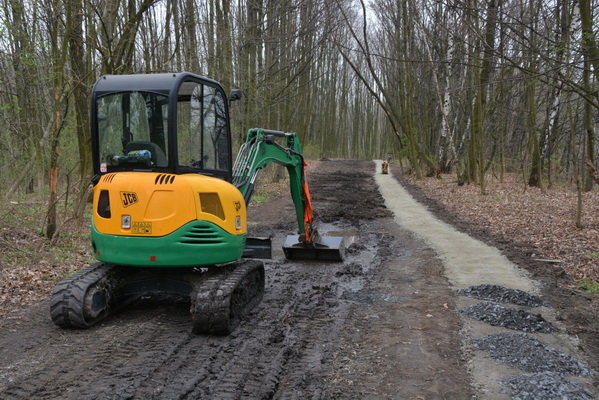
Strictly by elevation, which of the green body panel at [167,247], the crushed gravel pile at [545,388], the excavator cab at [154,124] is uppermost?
the excavator cab at [154,124]

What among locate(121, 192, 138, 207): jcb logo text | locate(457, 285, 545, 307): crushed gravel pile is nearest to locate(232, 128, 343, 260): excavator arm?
locate(121, 192, 138, 207): jcb logo text

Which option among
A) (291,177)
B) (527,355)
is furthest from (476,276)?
(291,177)

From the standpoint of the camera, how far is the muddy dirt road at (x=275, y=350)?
3784 millimetres

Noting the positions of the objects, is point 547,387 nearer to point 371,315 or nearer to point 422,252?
point 371,315

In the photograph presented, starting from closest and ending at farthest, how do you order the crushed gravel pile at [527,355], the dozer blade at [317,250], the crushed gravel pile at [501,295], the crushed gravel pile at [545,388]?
1. the crushed gravel pile at [545,388]
2. the crushed gravel pile at [527,355]
3. the crushed gravel pile at [501,295]
4. the dozer blade at [317,250]

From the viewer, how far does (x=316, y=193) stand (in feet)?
65.7

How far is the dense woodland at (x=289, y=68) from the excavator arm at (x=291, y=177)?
2687mm

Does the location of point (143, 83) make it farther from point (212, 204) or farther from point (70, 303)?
point (70, 303)

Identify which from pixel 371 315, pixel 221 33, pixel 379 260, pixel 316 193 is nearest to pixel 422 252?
pixel 379 260

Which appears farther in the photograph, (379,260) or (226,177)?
(379,260)

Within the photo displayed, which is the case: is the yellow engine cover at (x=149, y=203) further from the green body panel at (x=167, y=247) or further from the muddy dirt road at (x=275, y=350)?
the muddy dirt road at (x=275, y=350)

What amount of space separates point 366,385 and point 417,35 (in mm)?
26312

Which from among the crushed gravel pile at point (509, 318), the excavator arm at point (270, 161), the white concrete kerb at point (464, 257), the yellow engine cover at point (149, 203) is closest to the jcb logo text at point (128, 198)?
the yellow engine cover at point (149, 203)

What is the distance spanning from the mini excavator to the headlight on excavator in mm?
11
